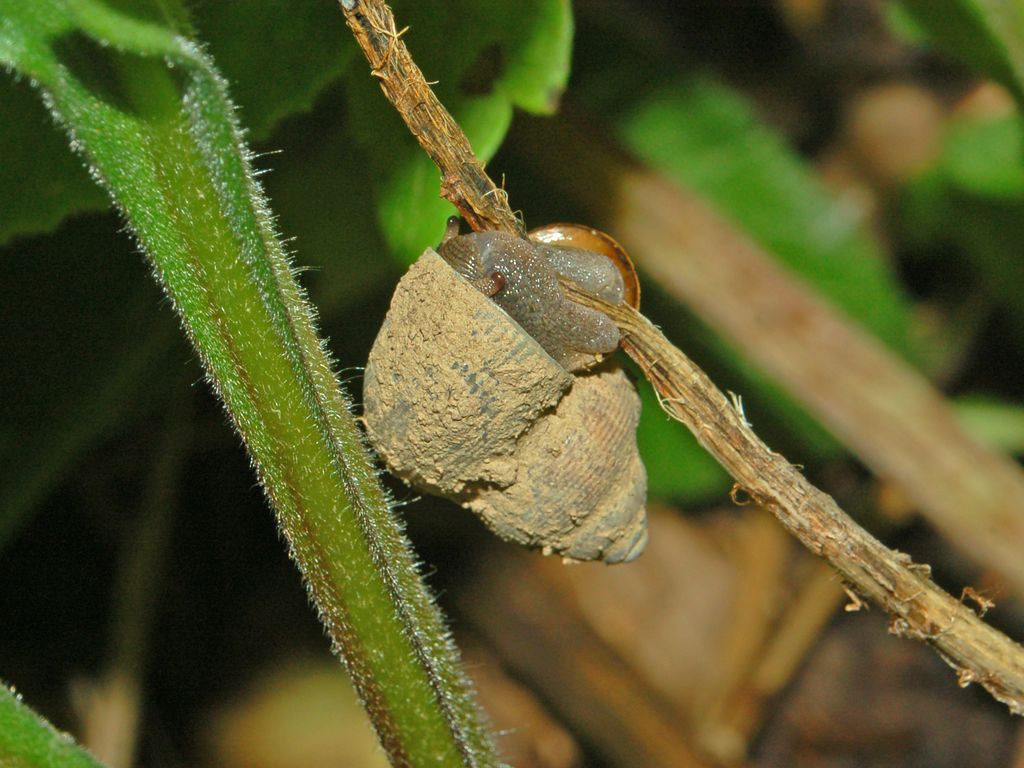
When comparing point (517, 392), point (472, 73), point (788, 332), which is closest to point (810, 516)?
point (517, 392)

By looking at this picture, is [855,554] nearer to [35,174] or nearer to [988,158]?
[35,174]

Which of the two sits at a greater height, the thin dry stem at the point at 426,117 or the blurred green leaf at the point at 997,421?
the thin dry stem at the point at 426,117

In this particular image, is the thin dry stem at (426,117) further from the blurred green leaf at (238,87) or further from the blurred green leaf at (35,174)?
the blurred green leaf at (35,174)

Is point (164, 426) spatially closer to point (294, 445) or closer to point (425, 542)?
point (425, 542)

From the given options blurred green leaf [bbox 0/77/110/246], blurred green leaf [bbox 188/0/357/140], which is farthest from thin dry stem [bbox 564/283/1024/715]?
blurred green leaf [bbox 0/77/110/246]

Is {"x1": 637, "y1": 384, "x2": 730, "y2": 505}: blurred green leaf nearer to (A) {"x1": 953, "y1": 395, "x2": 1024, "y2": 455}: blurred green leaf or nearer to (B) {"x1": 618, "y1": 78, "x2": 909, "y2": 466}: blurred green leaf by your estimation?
(B) {"x1": 618, "y1": 78, "x2": 909, "y2": 466}: blurred green leaf

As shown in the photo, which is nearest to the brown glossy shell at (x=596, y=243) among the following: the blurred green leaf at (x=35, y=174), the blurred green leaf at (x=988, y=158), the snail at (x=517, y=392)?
the snail at (x=517, y=392)

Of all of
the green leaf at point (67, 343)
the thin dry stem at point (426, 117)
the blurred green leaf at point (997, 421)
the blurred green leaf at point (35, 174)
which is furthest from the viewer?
the blurred green leaf at point (997, 421)

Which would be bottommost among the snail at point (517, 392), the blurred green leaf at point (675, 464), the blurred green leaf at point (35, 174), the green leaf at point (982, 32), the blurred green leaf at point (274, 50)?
the blurred green leaf at point (675, 464)

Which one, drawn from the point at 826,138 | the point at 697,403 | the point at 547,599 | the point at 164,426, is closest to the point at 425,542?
the point at 547,599
